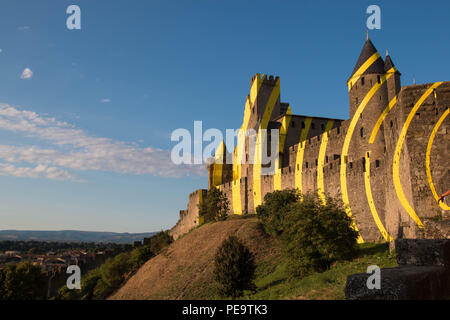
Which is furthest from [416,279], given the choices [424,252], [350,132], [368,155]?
[350,132]

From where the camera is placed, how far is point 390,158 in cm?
2400

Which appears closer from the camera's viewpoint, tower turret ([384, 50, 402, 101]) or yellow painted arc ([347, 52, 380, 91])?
tower turret ([384, 50, 402, 101])

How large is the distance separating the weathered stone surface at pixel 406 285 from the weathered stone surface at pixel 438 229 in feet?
20.0

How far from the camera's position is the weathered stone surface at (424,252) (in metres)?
6.78

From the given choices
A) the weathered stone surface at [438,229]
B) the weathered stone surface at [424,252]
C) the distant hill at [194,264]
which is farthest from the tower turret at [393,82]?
the weathered stone surface at [424,252]

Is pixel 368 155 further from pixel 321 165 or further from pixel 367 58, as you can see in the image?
pixel 367 58

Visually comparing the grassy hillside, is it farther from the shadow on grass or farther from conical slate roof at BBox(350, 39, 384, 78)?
conical slate roof at BBox(350, 39, 384, 78)

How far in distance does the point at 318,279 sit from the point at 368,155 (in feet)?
57.1

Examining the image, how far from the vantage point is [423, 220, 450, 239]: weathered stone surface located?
1181 centimetres

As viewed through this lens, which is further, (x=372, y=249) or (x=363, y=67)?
(x=363, y=67)

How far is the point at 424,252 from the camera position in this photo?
7.07 meters

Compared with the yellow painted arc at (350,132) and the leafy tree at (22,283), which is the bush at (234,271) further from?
the leafy tree at (22,283)

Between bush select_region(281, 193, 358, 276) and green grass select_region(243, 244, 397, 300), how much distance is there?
2.18 ft

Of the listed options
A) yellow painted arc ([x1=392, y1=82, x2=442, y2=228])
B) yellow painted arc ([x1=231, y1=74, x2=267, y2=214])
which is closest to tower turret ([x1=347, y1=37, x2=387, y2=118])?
yellow painted arc ([x1=392, y1=82, x2=442, y2=228])
